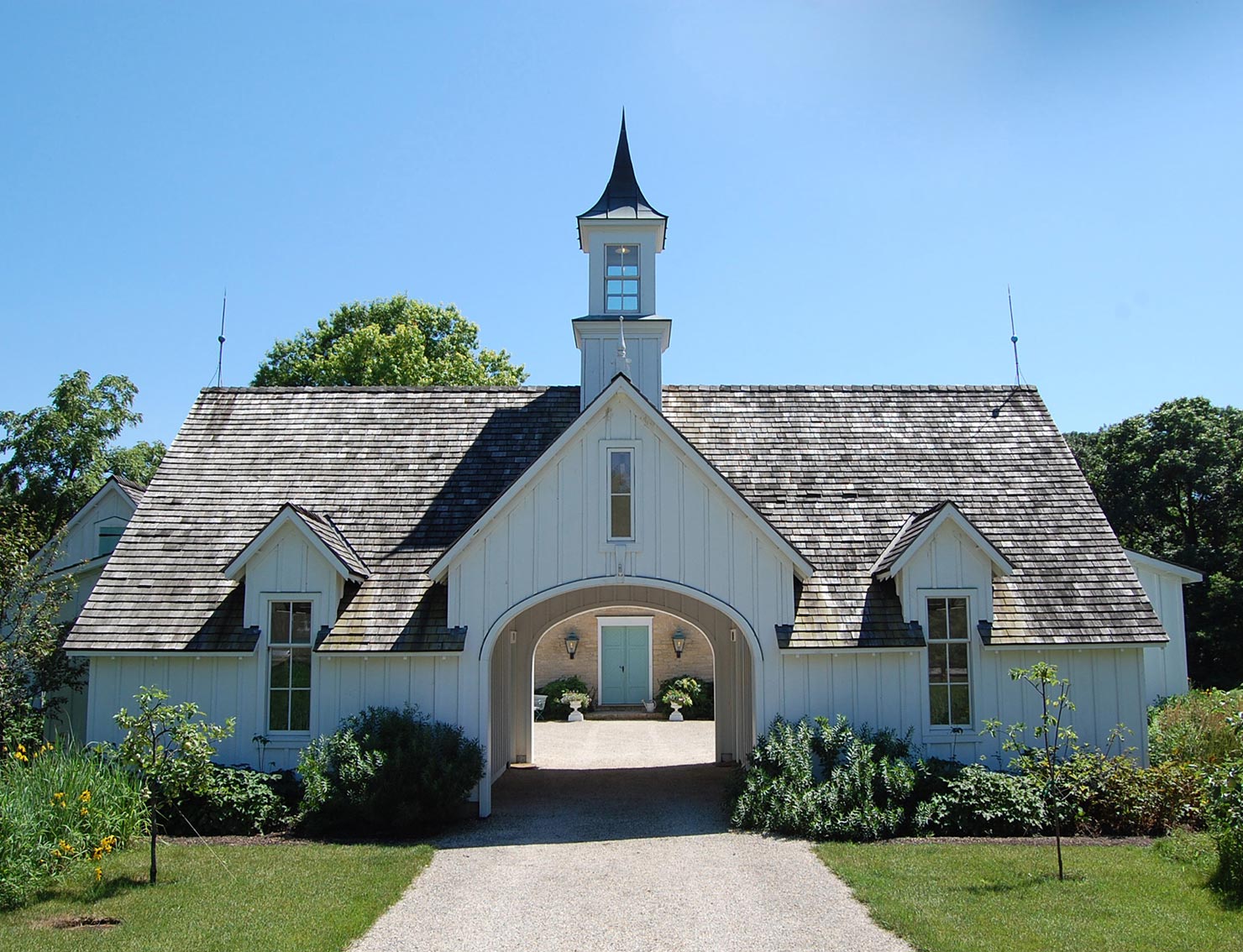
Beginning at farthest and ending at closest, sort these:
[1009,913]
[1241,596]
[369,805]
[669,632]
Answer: [669,632]
[1241,596]
[369,805]
[1009,913]

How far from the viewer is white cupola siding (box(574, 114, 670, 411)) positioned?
20.6 metres

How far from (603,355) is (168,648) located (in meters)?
9.55

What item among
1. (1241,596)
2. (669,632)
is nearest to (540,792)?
(669,632)

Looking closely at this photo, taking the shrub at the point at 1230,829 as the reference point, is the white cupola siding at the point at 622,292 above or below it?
above

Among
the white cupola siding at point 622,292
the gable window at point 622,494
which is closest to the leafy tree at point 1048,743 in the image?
the gable window at point 622,494

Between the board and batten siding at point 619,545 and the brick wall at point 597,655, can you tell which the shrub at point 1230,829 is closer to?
the board and batten siding at point 619,545

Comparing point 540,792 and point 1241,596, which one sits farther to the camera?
point 1241,596

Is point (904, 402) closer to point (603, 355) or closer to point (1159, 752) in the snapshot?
point (603, 355)

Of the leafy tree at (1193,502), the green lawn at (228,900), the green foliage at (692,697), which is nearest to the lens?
the green lawn at (228,900)

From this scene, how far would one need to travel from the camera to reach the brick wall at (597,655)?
117ft

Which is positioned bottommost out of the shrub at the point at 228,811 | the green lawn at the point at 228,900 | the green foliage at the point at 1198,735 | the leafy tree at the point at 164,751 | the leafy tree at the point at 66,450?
the green lawn at the point at 228,900

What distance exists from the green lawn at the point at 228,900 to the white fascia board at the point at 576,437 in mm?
4582

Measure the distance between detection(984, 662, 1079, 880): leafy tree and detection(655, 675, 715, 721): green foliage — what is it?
17.6 m

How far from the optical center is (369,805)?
14.4m
